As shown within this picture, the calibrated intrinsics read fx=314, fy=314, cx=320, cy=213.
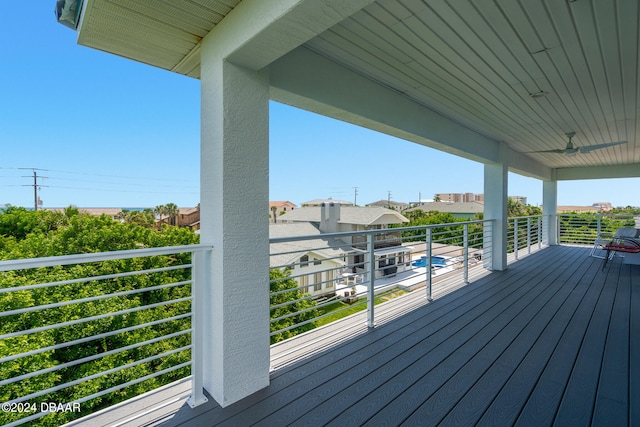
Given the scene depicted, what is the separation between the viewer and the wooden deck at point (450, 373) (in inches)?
64.5

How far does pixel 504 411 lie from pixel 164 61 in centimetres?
302

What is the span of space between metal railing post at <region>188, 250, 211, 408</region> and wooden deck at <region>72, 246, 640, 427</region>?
10 cm

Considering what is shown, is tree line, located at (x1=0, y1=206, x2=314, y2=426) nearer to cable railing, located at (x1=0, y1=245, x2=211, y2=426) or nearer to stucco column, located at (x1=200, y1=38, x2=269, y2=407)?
cable railing, located at (x1=0, y1=245, x2=211, y2=426)

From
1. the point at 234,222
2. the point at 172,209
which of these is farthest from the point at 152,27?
the point at 172,209

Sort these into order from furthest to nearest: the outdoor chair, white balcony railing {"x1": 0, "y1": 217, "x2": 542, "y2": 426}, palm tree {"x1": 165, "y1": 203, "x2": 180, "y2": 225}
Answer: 1. palm tree {"x1": 165, "y1": 203, "x2": 180, "y2": 225}
2. the outdoor chair
3. white balcony railing {"x1": 0, "y1": 217, "x2": 542, "y2": 426}

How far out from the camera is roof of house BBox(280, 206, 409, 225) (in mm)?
18891

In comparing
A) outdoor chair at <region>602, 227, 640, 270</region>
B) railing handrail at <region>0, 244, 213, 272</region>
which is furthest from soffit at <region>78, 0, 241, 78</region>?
outdoor chair at <region>602, 227, 640, 270</region>

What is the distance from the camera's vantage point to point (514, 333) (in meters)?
2.73

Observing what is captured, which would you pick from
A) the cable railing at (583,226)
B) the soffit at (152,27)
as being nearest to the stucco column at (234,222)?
the soffit at (152,27)

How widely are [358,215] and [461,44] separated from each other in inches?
697

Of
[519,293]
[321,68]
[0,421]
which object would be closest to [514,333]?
[519,293]

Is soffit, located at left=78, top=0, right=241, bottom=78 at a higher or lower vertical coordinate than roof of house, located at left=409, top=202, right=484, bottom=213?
higher

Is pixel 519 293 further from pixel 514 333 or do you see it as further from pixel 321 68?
pixel 321 68

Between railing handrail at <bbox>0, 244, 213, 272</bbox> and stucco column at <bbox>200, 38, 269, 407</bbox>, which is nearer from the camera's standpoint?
railing handrail at <bbox>0, 244, 213, 272</bbox>
